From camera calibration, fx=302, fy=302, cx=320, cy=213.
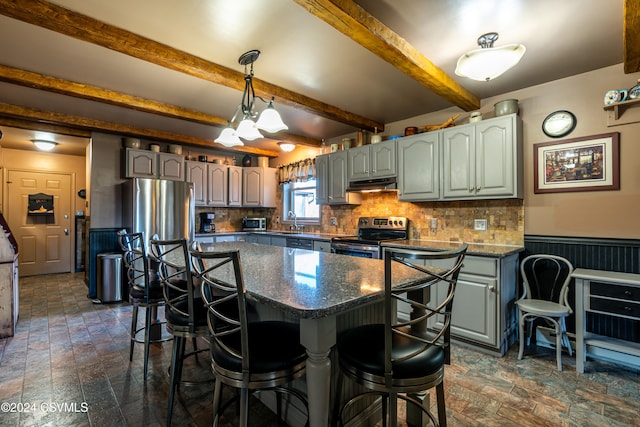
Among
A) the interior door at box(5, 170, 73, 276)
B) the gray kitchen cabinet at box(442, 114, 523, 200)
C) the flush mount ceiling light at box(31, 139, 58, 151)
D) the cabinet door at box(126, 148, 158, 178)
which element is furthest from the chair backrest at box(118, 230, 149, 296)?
the interior door at box(5, 170, 73, 276)

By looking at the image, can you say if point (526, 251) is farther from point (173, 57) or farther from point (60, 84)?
point (60, 84)

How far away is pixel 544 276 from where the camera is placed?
2768 mm

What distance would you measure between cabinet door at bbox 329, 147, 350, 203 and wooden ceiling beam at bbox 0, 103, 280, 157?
1902mm

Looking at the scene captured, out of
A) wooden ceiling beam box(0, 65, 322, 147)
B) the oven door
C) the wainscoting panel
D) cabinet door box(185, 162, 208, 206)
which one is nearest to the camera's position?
the wainscoting panel

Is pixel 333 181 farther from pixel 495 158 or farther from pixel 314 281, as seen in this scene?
pixel 314 281

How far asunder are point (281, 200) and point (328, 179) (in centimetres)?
163

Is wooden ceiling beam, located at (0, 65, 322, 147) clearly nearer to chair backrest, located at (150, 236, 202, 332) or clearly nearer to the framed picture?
chair backrest, located at (150, 236, 202, 332)

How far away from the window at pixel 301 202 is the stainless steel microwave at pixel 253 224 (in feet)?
1.53

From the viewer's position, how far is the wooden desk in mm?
2037

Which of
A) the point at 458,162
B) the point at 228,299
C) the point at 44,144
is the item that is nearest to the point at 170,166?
the point at 44,144

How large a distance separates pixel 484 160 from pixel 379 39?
5.46ft

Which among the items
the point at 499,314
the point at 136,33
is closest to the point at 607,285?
the point at 499,314

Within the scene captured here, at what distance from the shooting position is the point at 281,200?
572 centimetres

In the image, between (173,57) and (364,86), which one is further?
(364,86)
